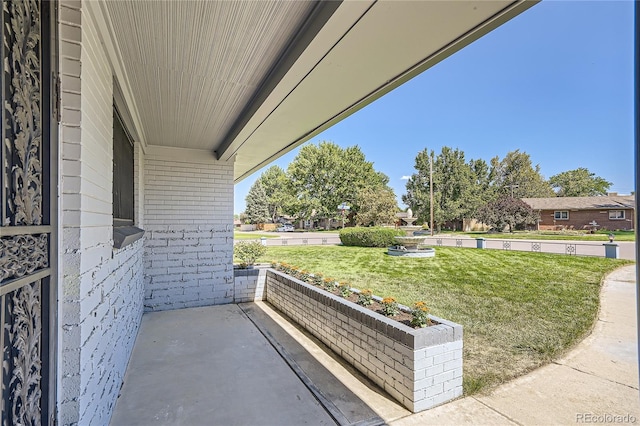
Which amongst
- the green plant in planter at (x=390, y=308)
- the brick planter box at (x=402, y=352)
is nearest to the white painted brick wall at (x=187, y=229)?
the brick planter box at (x=402, y=352)

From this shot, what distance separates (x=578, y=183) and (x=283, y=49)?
51.5 metres

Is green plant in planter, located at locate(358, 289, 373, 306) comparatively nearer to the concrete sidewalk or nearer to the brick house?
the concrete sidewalk

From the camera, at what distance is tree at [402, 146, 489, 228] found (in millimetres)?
30609

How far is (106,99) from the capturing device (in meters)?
2.08

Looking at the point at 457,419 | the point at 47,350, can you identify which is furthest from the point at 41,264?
the point at 457,419

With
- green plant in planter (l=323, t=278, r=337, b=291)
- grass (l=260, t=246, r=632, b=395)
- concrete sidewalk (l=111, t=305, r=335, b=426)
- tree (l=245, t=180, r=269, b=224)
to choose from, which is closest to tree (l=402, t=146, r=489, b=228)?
grass (l=260, t=246, r=632, b=395)

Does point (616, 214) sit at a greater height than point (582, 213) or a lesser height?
lesser

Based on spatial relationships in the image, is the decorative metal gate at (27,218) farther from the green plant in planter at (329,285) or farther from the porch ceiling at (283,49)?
the green plant in planter at (329,285)

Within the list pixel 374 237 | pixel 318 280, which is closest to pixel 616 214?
pixel 374 237

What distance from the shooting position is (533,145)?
3706cm

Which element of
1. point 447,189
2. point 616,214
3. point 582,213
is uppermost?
point 447,189

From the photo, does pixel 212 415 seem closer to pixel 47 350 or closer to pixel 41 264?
pixel 47 350

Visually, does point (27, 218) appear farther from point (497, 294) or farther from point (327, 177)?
point (327, 177)

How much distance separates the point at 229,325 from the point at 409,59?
416 cm
